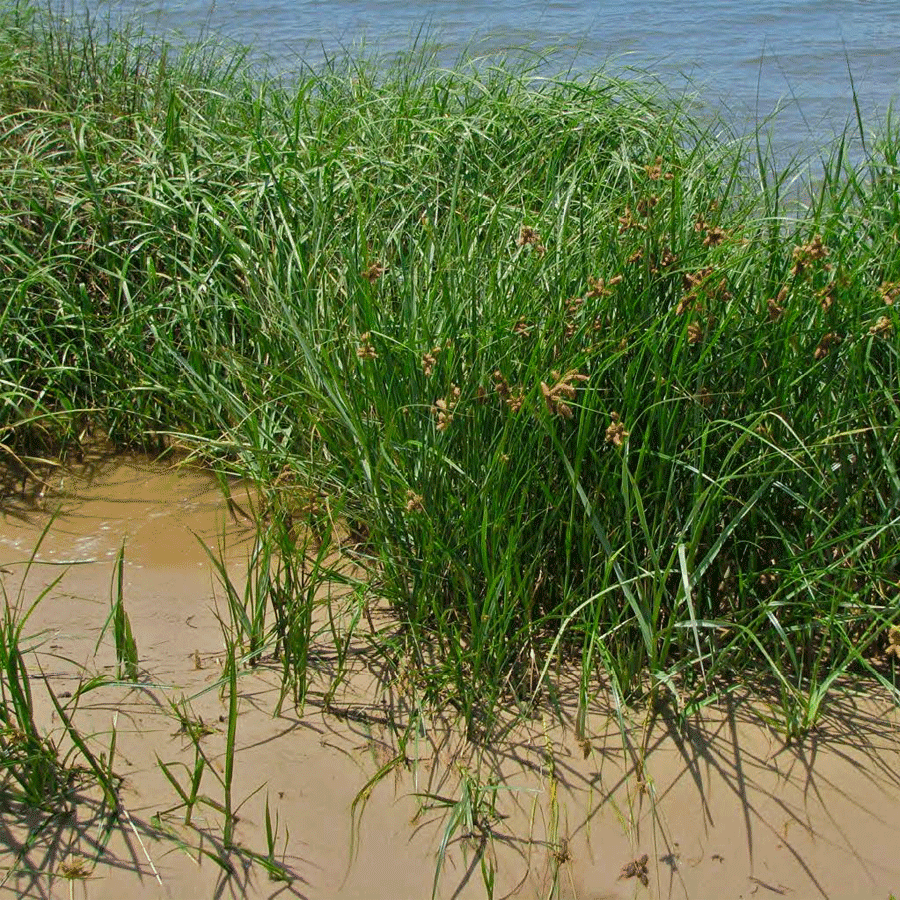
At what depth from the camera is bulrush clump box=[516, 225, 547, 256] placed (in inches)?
121

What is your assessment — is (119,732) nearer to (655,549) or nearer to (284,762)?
(284,762)

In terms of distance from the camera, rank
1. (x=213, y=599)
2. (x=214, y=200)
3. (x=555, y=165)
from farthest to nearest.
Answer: (x=555, y=165)
(x=214, y=200)
(x=213, y=599)

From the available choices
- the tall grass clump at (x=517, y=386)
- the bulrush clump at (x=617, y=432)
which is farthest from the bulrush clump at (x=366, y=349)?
the bulrush clump at (x=617, y=432)

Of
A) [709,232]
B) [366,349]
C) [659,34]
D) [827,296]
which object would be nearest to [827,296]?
[827,296]

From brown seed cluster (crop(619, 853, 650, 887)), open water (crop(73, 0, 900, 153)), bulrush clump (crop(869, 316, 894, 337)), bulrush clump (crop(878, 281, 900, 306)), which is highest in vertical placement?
open water (crop(73, 0, 900, 153))

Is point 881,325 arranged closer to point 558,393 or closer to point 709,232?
point 709,232

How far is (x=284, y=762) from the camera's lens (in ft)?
9.16

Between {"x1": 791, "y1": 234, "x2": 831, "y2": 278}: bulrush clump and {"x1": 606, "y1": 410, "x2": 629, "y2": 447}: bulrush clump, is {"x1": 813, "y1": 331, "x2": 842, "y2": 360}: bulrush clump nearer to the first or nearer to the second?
{"x1": 791, "y1": 234, "x2": 831, "y2": 278}: bulrush clump

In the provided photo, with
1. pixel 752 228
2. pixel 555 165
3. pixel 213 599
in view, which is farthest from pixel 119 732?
pixel 555 165

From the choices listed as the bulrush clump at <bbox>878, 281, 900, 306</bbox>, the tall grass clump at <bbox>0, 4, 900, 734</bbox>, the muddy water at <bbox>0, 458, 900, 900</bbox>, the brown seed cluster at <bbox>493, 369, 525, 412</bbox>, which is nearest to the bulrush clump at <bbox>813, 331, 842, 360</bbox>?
the tall grass clump at <bbox>0, 4, 900, 734</bbox>

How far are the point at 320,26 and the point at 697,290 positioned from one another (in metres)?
7.60

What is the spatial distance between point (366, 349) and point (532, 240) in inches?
19.0

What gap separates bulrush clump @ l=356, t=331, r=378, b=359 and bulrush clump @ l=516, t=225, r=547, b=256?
45cm

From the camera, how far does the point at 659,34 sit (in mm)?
9492
